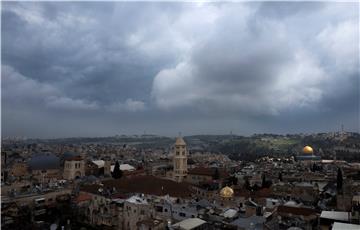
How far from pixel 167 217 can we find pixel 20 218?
8287mm

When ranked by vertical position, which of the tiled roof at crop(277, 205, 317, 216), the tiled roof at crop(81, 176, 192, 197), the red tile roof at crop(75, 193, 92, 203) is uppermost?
the tiled roof at crop(81, 176, 192, 197)

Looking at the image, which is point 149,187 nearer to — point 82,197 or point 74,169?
point 82,197

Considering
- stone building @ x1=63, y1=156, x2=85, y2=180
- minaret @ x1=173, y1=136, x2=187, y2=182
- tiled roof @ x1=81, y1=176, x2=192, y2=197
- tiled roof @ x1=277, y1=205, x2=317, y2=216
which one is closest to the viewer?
tiled roof @ x1=277, y1=205, x2=317, y2=216

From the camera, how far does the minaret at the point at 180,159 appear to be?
31.8 meters

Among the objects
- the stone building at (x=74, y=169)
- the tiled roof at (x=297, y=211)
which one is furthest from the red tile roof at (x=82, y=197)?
the stone building at (x=74, y=169)

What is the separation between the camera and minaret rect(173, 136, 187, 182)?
31781mm

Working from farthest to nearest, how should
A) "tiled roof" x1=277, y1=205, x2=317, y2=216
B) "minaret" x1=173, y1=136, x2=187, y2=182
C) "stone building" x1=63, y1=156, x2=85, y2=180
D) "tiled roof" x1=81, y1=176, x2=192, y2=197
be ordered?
"stone building" x1=63, y1=156, x2=85, y2=180 → "minaret" x1=173, y1=136, x2=187, y2=182 → "tiled roof" x1=81, y1=176, x2=192, y2=197 → "tiled roof" x1=277, y1=205, x2=317, y2=216

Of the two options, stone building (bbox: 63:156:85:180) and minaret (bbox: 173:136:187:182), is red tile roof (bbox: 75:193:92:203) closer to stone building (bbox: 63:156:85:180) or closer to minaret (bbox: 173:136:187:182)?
minaret (bbox: 173:136:187:182)

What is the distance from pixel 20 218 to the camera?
1848 centimetres

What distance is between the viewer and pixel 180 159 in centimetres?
3206

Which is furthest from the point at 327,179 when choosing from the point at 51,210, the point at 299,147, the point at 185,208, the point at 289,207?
the point at 299,147

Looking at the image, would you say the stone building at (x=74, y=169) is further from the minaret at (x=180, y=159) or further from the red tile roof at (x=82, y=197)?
the red tile roof at (x=82, y=197)

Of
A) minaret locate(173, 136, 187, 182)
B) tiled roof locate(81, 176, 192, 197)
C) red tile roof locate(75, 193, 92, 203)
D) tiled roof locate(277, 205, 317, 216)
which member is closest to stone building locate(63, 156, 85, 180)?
minaret locate(173, 136, 187, 182)

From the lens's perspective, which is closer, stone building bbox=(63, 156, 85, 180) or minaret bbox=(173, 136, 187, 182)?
minaret bbox=(173, 136, 187, 182)
